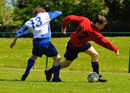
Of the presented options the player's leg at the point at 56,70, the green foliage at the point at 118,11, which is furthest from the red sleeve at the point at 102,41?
the green foliage at the point at 118,11

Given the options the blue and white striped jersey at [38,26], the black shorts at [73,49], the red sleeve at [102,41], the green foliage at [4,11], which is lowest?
the green foliage at [4,11]

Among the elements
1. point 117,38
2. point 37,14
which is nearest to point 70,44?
point 37,14

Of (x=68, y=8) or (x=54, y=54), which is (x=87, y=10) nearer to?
(x=68, y=8)

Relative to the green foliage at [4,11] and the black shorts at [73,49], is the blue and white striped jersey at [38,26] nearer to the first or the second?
the black shorts at [73,49]

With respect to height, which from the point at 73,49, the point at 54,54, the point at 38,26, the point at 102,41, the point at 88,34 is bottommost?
the point at 54,54

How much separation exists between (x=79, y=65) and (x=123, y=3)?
30900mm

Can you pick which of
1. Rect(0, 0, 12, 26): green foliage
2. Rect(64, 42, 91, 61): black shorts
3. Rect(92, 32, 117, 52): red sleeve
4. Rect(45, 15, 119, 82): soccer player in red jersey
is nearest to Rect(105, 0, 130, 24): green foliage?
Rect(0, 0, 12, 26): green foliage

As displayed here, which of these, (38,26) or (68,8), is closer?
(38,26)

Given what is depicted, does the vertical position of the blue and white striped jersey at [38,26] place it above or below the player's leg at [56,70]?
above

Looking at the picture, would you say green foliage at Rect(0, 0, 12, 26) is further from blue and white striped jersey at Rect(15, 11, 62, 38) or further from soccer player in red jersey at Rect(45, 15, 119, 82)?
soccer player in red jersey at Rect(45, 15, 119, 82)

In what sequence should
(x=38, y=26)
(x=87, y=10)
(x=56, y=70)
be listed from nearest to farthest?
(x=38, y=26) < (x=56, y=70) < (x=87, y=10)

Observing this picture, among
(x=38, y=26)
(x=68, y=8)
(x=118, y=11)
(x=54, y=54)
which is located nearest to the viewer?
(x=38, y=26)

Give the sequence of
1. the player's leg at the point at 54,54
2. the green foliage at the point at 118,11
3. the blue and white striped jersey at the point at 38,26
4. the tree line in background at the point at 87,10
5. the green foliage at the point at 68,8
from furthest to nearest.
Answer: the green foliage at the point at 68,8 → the green foliage at the point at 118,11 → the tree line in background at the point at 87,10 → the player's leg at the point at 54,54 → the blue and white striped jersey at the point at 38,26

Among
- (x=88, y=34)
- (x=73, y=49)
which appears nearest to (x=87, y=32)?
(x=88, y=34)
